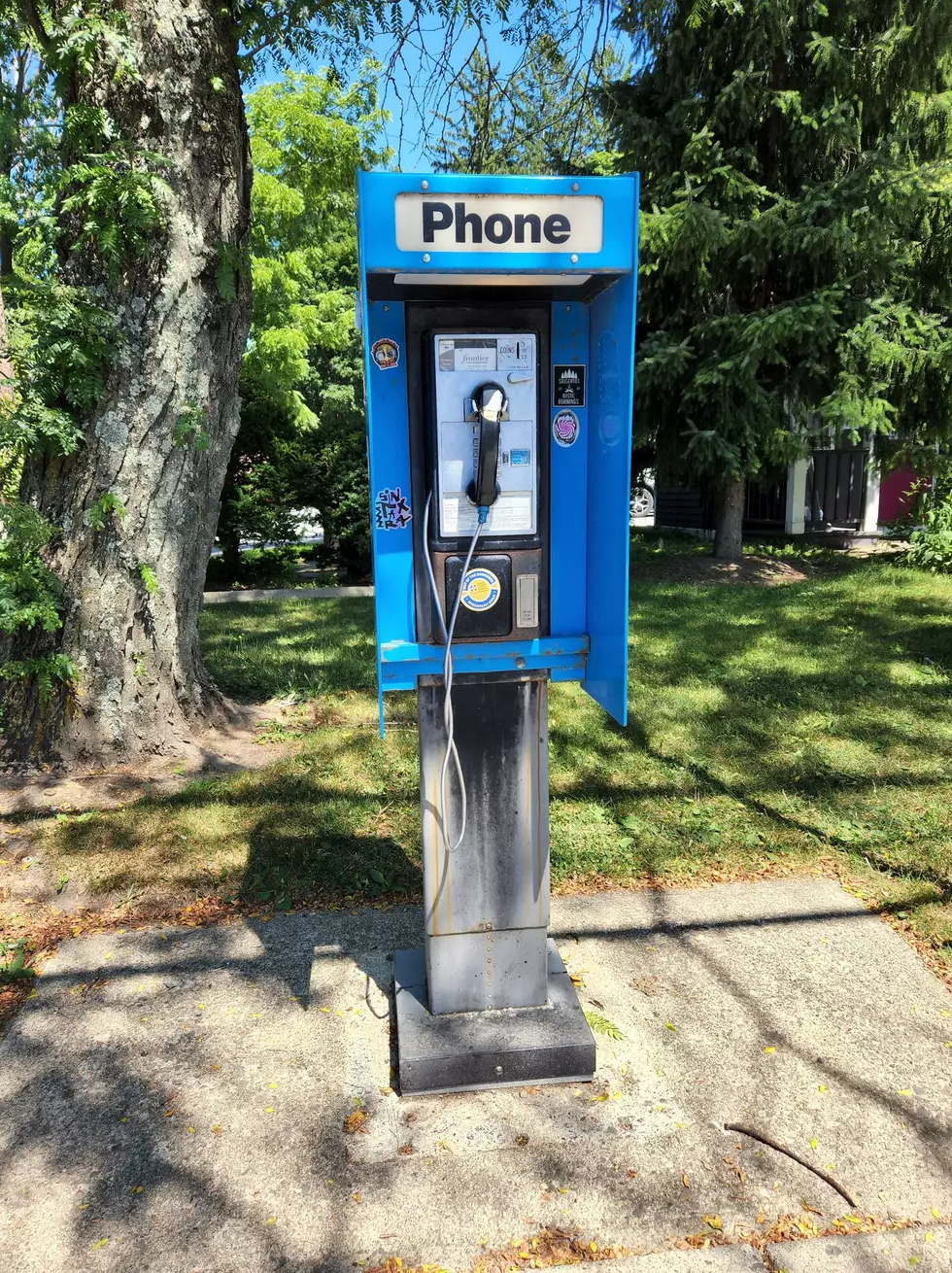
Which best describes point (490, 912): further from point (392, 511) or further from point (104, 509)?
point (104, 509)

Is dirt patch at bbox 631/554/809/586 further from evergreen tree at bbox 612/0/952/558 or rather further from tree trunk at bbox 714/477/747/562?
evergreen tree at bbox 612/0/952/558

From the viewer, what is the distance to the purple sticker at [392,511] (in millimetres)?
2519

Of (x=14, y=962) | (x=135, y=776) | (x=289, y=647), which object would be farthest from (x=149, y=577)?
(x=289, y=647)

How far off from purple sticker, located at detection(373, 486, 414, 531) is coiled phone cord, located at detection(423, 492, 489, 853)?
0.37ft

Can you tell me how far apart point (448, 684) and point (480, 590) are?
0.28 metres

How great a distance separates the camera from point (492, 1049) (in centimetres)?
257

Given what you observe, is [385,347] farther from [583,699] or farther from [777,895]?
[583,699]

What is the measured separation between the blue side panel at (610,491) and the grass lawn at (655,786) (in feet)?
4.89

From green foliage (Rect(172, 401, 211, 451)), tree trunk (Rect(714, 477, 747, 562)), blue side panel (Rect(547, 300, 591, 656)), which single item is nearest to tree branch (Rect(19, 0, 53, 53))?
green foliage (Rect(172, 401, 211, 451))

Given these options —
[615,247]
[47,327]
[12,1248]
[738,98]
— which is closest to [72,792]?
[47,327]

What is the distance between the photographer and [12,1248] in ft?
6.82

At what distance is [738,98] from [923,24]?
177cm

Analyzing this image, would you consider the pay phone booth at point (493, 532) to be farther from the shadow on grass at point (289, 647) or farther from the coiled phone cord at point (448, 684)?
the shadow on grass at point (289, 647)

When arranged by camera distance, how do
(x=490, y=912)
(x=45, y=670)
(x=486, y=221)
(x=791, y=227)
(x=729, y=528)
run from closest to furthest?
(x=486, y=221)
(x=490, y=912)
(x=45, y=670)
(x=791, y=227)
(x=729, y=528)
